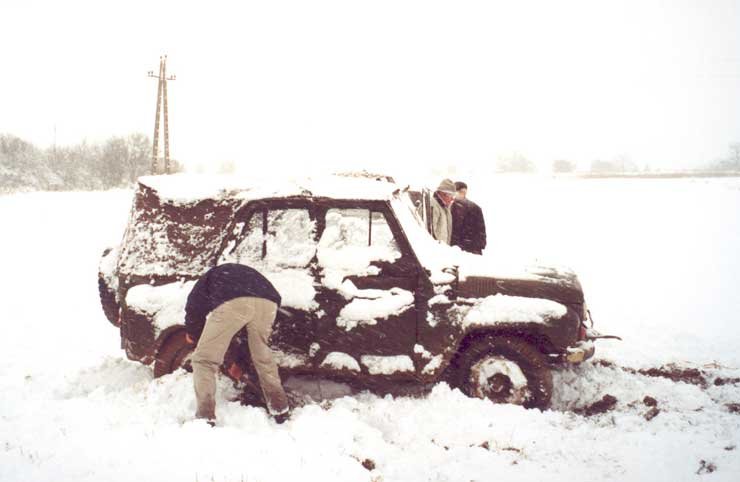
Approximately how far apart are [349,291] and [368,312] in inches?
9.4

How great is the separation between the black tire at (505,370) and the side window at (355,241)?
3.62 ft

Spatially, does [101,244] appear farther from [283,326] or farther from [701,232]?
[701,232]

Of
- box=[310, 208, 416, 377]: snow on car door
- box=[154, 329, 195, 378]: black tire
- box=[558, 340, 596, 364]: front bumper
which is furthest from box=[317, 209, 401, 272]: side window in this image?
box=[558, 340, 596, 364]: front bumper

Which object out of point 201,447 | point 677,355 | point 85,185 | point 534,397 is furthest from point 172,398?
point 85,185

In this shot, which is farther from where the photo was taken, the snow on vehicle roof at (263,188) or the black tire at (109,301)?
the black tire at (109,301)

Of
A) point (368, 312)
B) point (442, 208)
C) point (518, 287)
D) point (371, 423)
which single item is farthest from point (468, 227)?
point (371, 423)

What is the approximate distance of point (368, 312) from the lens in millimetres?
4242

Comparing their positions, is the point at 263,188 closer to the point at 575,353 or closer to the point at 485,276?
the point at 485,276

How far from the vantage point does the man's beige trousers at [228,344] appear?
12.4 ft

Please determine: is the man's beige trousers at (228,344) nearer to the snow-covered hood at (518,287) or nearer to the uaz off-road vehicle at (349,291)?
the uaz off-road vehicle at (349,291)

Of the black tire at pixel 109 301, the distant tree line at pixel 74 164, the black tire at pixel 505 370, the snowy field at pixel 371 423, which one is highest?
the distant tree line at pixel 74 164

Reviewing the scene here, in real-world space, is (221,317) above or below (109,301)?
above

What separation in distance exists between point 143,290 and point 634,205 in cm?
2406

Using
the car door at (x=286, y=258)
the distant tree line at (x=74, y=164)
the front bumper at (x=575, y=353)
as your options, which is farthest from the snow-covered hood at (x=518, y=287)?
the distant tree line at (x=74, y=164)
